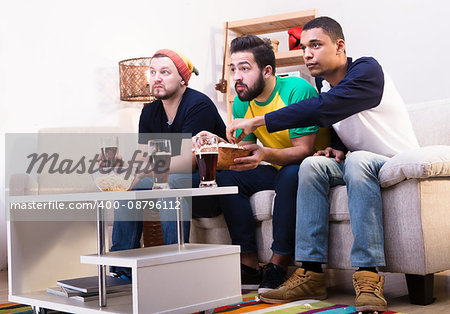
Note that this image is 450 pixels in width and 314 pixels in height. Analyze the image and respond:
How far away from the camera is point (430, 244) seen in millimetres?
1719

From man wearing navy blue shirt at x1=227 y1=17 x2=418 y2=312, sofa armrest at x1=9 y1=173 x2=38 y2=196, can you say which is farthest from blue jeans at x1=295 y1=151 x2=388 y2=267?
sofa armrest at x1=9 y1=173 x2=38 y2=196

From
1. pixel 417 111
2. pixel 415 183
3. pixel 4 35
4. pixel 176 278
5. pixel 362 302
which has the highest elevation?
pixel 4 35

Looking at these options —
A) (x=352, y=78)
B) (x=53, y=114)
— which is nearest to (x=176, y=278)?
(x=352, y=78)

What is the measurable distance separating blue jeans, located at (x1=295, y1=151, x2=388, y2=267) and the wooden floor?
0.15 m

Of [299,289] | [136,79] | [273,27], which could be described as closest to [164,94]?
[299,289]

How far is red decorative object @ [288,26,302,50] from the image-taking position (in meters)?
4.09

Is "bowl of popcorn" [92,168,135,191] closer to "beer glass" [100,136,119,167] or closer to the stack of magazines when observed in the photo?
"beer glass" [100,136,119,167]

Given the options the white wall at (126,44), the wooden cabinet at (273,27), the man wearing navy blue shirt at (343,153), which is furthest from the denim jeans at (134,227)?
the wooden cabinet at (273,27)

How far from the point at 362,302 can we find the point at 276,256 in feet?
1.36

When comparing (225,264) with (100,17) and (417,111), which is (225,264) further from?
(100,17)

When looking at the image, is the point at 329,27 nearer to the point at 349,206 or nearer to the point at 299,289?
the point at 349,206

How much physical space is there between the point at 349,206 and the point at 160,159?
64 centimetres

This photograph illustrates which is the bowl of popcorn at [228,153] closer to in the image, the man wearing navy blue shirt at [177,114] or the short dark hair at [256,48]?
the man wearing navy blue shirt at [177,114]

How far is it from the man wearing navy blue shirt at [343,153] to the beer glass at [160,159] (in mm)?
440
